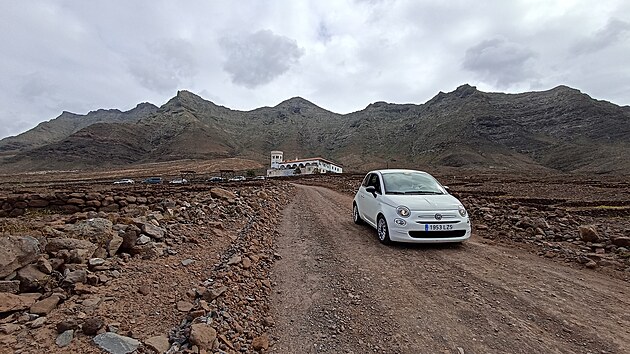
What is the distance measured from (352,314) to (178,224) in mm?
4374

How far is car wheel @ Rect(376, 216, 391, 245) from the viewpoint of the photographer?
7112mm

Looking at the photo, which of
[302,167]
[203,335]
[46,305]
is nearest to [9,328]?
[46,305]

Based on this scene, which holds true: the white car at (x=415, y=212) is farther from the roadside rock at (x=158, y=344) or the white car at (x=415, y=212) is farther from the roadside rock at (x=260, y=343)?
the roadside rock at (x=158, y=344)

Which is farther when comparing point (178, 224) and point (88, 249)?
point (178, 224)

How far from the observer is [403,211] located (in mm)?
6898

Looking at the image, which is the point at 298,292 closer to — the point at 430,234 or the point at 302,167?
the point at 430,234

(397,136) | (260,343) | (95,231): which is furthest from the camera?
(397,136)

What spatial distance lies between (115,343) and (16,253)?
6.72 ft

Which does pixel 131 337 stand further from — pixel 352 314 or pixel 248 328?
pixel 352 314

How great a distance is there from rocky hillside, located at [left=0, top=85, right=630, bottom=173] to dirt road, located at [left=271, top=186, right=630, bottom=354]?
79.0 meters

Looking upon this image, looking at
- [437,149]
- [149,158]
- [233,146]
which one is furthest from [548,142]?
[149,158]

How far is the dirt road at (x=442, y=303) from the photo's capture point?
139 inches

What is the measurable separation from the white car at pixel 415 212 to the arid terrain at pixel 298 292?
Answer: 320 millimetres

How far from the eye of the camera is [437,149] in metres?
106
